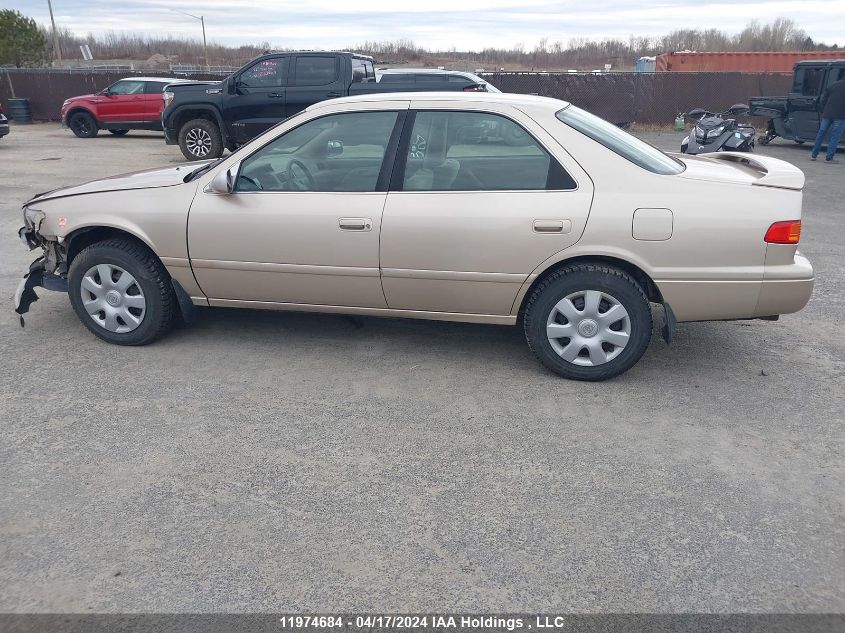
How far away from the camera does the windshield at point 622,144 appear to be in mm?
4121

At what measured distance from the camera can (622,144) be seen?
4328 millimetres

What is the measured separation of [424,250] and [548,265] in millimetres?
719

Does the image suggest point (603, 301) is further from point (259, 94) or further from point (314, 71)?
point (259, 94)

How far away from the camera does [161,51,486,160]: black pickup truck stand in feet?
40.9

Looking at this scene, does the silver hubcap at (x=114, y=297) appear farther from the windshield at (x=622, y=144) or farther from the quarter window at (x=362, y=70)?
the quarter window at (x=362, y=70)

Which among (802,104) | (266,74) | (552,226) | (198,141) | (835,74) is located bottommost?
(198,141)

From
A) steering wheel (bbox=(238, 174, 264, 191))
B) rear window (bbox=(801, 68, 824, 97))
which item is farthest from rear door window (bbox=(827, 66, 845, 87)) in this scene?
steering wheel (bbox=(238, 174, 264, 191))

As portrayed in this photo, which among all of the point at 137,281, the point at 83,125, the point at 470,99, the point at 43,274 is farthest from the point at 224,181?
the point at 83,125

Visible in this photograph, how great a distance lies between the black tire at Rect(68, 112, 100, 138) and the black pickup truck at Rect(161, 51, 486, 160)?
7.09 m

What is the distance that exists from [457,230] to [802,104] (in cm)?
1546

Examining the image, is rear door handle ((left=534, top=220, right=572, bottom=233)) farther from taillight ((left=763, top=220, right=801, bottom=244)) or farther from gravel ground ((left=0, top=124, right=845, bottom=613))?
taillight ((left=763, top=220, right=801, bottom=244))

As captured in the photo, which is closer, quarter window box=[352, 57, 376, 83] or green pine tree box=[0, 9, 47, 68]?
quarter window box=[352, 57, 376, 83]

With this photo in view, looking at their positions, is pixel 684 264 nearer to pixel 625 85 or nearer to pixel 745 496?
pixel 745 496

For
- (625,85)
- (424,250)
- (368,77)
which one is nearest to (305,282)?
(424,250)
